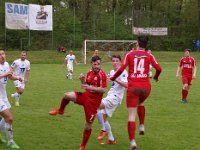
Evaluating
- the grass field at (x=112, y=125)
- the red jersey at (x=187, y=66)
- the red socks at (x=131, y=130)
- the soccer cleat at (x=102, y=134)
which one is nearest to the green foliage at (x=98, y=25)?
the grass field at (x=112, y=125)

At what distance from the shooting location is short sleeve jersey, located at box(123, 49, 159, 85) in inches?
334

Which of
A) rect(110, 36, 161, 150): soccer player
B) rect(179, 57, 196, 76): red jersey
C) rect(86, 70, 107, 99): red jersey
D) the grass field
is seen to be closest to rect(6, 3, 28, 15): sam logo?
the grass field

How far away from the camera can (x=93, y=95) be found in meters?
8.32

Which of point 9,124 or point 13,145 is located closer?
point 9,124

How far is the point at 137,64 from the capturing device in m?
8.47

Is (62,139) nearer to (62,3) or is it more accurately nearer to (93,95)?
(93,95)

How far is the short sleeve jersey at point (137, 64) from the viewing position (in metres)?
8.48

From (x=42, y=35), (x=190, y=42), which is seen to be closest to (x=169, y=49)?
(x=190, y=42)

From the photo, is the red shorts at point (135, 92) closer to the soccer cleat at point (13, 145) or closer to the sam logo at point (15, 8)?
the soccer cleat at point (13, 145)

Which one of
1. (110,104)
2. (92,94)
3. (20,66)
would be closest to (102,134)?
(110,104)

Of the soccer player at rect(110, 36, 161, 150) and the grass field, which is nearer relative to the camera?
the soccer player at rect(110, 36, 161, 150)

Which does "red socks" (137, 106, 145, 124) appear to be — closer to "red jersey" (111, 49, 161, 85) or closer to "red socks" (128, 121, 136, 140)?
"red socks" (128, 121, 136, 140)

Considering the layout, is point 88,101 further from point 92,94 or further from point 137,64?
point 137,64

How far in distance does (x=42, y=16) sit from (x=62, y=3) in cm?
1873
